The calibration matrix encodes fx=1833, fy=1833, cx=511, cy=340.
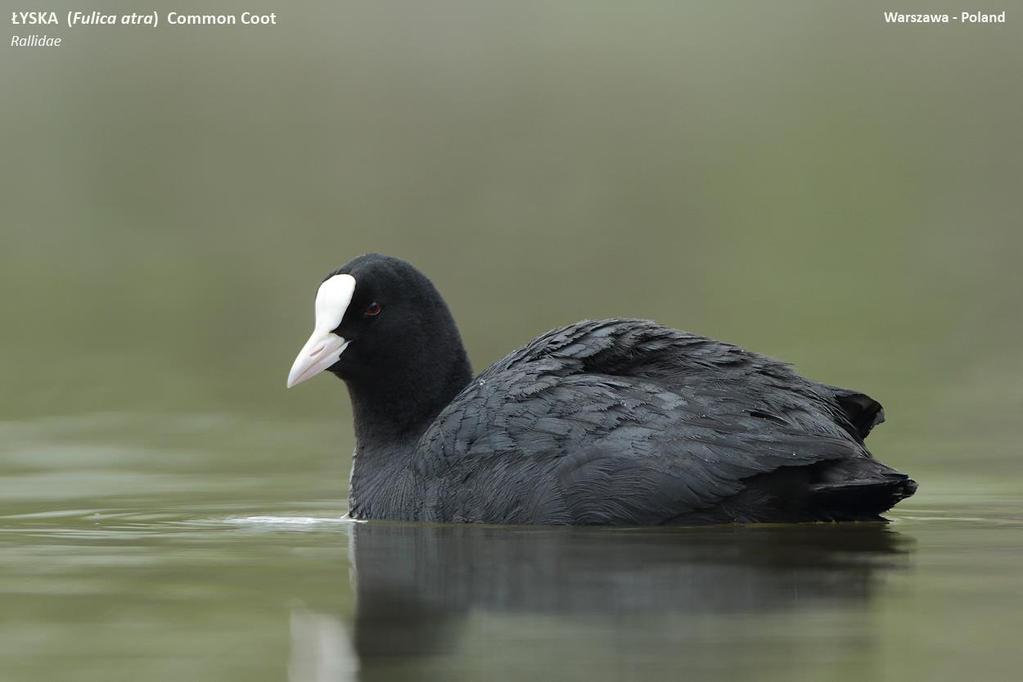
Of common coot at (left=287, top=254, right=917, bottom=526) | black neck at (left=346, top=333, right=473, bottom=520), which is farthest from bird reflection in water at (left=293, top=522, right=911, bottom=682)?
black neck at (left=346, top=333, right=473, bottom=520)

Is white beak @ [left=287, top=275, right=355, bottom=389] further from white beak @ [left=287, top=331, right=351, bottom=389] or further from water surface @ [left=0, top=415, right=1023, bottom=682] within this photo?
water surface @ [left=0, top=415, right=1023, bottom=682]

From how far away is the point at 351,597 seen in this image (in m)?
5.73

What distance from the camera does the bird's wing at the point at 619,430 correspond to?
7.28m

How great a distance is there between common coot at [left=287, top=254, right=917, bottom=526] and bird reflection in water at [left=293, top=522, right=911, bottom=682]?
164 millimetres

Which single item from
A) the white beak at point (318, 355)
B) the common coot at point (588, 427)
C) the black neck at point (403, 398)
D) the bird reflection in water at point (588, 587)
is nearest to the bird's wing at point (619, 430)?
the common coot at point (588, 427)

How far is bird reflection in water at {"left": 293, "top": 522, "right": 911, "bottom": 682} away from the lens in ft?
15.8

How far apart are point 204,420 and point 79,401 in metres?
1.53

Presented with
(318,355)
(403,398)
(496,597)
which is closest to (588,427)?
(403,398)

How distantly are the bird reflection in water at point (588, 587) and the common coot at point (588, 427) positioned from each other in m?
0.16

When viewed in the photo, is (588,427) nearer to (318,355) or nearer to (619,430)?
(619,430)

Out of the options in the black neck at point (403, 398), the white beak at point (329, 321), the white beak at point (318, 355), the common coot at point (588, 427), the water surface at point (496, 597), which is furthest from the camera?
the black neck at point (403, 398)

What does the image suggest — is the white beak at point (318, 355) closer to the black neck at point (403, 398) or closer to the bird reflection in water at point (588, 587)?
the black neck at point (403, 398)

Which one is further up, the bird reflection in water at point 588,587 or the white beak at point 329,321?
the white beak at point 329,321

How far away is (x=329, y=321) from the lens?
28.3ft
